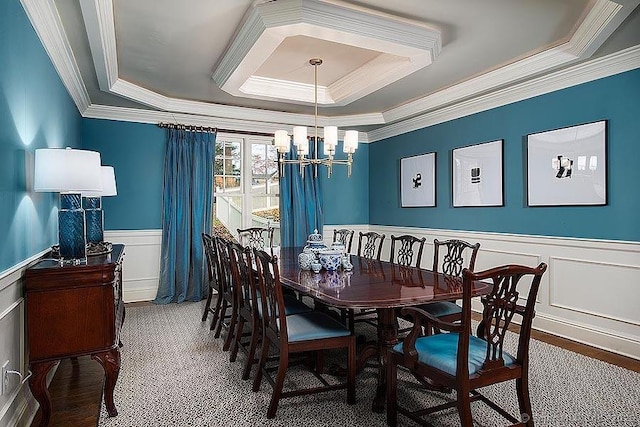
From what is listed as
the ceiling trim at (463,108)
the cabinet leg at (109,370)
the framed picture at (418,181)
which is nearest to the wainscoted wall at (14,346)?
the cabinet leg at (109,370)

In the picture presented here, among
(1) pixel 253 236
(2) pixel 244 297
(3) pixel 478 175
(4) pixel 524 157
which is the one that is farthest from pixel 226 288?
(4) pixel 524 157

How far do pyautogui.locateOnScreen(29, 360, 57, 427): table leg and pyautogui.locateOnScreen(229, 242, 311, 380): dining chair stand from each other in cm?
117

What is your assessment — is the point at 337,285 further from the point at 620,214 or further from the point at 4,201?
the point at 620,214

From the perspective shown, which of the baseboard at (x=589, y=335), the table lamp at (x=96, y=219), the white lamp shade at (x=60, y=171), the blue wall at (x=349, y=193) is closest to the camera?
the white lamp shade at (x=60, y=171)

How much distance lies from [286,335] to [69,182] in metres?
1.54

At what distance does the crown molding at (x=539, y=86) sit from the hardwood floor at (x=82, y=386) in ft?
7.78

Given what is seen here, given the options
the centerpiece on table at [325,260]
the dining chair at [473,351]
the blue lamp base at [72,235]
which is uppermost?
the blue lamp base at [72,235]

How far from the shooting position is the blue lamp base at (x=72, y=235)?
101 inches

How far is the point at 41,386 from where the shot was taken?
2270 millimetres

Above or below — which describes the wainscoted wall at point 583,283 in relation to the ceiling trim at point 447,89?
below

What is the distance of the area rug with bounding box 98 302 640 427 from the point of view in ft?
7.82

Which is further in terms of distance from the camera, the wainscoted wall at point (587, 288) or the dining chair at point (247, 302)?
the wainscoted wall at point (587, 288)

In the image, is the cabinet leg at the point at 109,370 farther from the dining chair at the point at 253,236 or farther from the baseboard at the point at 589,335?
the baseboard at the point at 589,335

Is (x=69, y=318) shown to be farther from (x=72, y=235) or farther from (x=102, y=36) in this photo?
(x=102, y=36)
